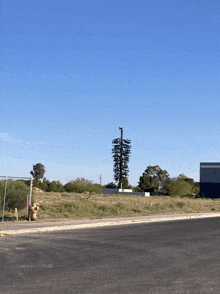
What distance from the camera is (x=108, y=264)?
30.4 ft

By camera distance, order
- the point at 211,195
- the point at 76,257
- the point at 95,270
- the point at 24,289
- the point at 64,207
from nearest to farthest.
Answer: the point at 24,289 < the point at 95,270 < the point at 76,257 < the point at 64,207 < the point at 211,195

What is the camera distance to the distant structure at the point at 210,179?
83375mm

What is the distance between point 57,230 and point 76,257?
23.8 feet

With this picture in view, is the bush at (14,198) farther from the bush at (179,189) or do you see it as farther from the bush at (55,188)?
the bush at (179,189)

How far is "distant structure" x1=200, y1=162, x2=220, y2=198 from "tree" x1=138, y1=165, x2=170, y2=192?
12.2 meters

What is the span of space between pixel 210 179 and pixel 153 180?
19.8m

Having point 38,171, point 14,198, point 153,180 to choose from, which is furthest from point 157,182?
point 14,198

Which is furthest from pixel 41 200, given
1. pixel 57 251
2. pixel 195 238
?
pixel 57 251

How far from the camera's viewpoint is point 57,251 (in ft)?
36.6

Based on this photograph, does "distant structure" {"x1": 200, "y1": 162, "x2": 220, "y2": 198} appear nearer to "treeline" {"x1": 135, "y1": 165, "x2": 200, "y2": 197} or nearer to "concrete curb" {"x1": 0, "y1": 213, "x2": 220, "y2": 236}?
"treeline" {"x1": 135, "y1": 165, "x2": 200, "y2": 197}

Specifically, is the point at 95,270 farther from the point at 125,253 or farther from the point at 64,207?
the point at 64,207

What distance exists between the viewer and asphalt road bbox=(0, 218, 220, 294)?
23.5 feet

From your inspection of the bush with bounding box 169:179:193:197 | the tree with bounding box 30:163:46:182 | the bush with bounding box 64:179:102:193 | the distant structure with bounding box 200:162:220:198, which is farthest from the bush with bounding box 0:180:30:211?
the tree with bounding box 30:163:46:182

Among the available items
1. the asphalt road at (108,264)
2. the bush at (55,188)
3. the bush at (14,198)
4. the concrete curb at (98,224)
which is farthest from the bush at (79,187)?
the asphalt road at (108,264)
